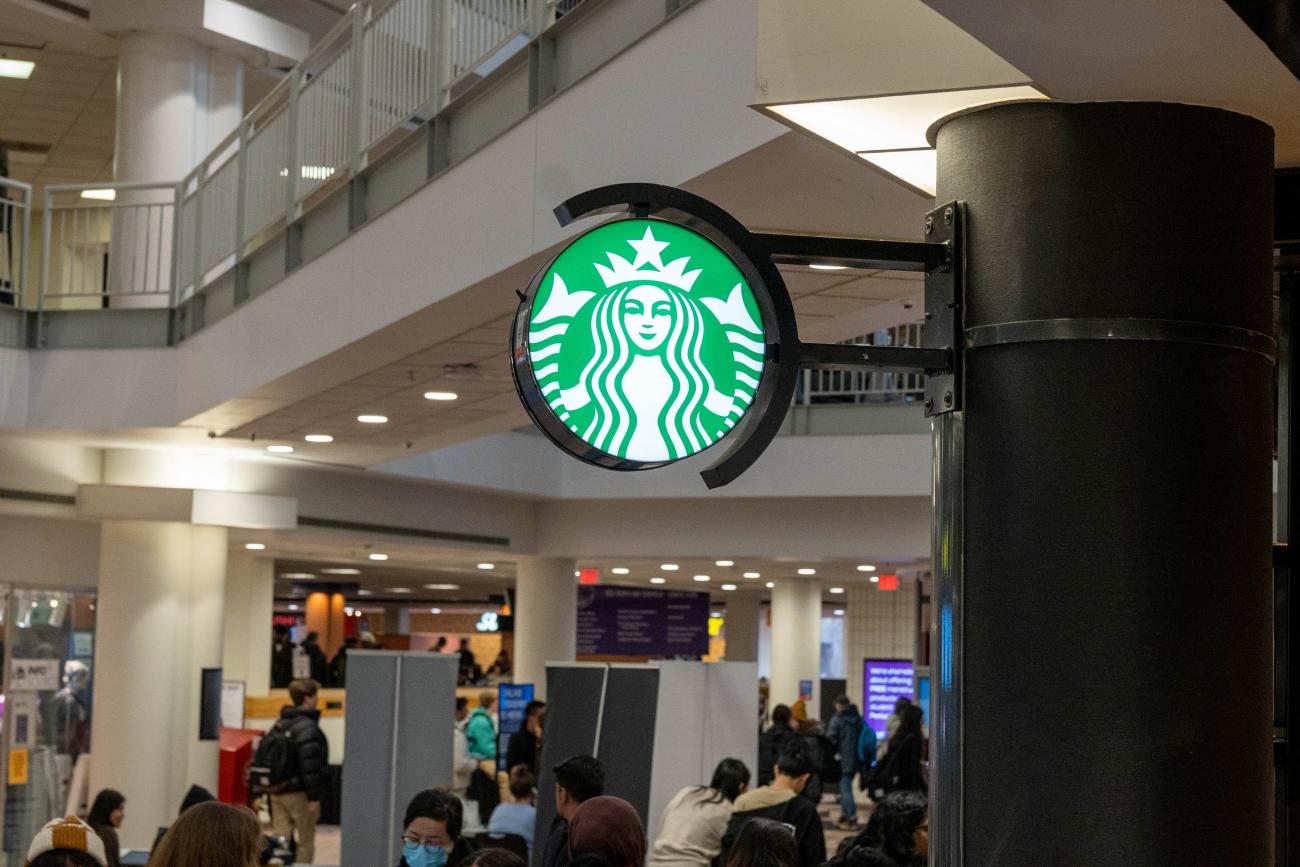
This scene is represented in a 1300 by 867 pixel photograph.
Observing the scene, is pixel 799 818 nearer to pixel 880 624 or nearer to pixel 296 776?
pixel 296 776

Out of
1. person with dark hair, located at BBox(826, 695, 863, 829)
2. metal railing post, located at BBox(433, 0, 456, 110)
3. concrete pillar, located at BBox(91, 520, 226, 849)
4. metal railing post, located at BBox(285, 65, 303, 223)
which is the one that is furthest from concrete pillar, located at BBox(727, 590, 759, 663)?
metal railing post, located at BBox(433, 0, 456, 110)

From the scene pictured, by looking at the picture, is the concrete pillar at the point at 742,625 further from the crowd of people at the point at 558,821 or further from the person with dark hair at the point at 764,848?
the person with dark hair at the point at 764,848

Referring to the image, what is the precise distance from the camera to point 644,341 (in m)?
3.28

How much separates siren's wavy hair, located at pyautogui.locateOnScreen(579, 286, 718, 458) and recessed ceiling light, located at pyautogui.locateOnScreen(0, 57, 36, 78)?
15509mm

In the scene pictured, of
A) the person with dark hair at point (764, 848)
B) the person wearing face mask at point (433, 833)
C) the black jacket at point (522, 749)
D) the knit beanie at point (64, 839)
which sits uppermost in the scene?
the knit beanie at point (64, 839)

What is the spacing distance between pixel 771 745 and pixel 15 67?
10.8m

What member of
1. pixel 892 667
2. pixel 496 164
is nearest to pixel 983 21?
pixel 496 164

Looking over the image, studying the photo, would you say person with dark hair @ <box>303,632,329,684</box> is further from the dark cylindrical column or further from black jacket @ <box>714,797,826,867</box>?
the dark cylindrical column

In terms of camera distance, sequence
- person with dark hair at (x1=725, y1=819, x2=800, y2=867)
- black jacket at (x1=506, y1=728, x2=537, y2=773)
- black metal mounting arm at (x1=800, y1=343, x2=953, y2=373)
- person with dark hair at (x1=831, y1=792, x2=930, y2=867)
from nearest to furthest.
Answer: black metal mounting arm at (x1=800, y1=343, x2=953, y2=373)
person with dark hair at (x1=725, y1=819, x2=800, y2=867)
person with dark hair at (x1=831, y1=792, x2=930, y2=867)
black jacket at (x1=506, y1=728, x2=537, y2=773)

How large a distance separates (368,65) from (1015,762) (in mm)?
6644

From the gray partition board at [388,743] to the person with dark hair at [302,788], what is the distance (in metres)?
4.56

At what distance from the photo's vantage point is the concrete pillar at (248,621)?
81.0 ft

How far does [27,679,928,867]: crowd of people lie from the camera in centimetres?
431

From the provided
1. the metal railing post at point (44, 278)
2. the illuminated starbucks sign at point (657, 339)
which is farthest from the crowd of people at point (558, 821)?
the metal railing post at point (44, 278)
